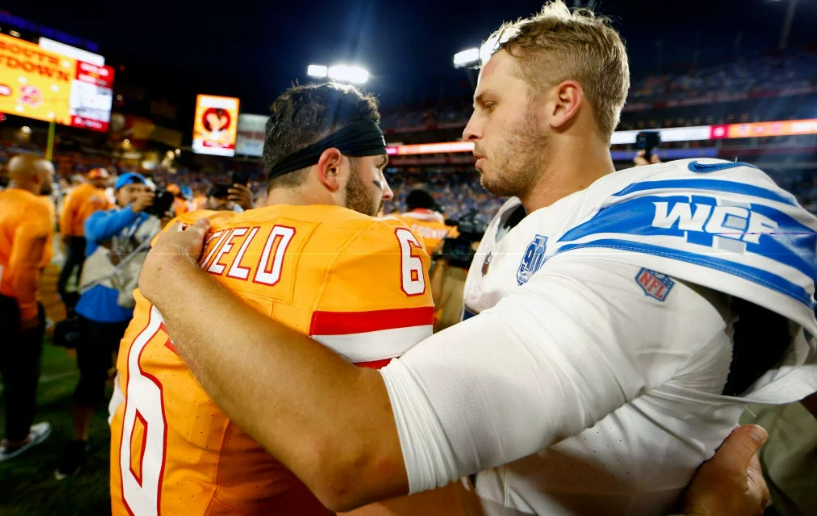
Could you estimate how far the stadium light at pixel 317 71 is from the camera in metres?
1.89

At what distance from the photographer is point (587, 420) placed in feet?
1.59

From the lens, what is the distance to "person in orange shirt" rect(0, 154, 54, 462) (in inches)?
91.1

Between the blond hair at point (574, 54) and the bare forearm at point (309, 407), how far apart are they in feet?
3.29

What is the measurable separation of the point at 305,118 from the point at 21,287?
2.36 meters

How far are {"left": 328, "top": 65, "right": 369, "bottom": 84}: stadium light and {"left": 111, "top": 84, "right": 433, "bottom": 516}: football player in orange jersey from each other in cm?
91

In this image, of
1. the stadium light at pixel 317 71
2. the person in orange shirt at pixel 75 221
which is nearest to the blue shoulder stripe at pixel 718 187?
the stadium light at pixel 317 71

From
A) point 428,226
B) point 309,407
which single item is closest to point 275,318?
point 309,407

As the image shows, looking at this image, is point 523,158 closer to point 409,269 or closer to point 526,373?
point 409,269

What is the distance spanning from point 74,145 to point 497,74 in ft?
64.7

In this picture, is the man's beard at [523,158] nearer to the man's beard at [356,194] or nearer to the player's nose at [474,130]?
the player's nose at [474,130]

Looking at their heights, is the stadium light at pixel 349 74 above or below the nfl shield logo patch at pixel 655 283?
above

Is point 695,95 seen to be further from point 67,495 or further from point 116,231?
point 67,495

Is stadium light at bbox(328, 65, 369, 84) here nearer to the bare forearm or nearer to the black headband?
the black headband

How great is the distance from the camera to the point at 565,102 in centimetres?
110
